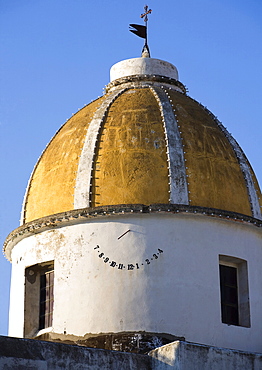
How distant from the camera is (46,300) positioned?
20781 mm

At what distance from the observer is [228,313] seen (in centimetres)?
2034

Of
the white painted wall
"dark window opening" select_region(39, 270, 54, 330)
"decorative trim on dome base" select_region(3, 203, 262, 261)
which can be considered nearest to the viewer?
the white painted wall

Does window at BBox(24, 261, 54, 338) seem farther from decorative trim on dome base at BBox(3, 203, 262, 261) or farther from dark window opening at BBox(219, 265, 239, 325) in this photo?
dark window opening at BBox(219, 265, 239, 325)

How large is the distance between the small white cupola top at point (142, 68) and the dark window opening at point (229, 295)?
5.83 m

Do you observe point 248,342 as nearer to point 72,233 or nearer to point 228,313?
point 228,313

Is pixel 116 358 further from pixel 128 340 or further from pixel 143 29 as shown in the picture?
pixel 143 29

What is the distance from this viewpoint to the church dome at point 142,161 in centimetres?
2036

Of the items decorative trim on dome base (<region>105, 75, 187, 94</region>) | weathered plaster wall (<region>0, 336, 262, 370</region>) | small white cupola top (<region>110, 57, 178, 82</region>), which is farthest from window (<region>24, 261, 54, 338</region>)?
small white cupola top (<region>110, 57, 178, 82</region>)

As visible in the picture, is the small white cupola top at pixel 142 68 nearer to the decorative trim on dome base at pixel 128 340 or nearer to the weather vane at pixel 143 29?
the weather vane at pixel 143 29

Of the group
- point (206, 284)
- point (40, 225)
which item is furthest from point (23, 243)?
point (206, 284)

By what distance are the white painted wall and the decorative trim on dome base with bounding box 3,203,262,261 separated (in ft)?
0.50

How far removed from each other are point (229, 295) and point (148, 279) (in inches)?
86.1

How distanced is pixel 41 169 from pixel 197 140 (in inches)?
157

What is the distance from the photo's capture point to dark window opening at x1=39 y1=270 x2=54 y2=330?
20547 millimetres
